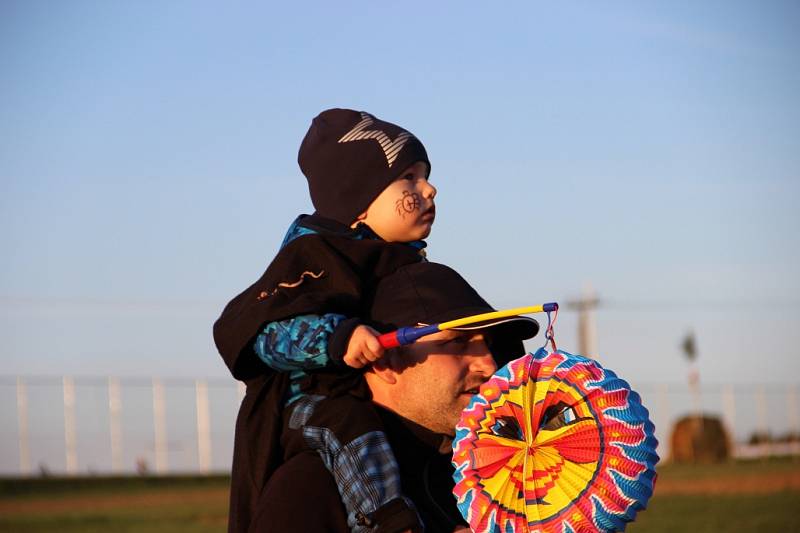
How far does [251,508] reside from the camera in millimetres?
3809

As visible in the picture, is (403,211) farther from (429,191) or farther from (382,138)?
(382,138)

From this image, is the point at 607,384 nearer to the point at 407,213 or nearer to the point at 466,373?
the point at 466,373

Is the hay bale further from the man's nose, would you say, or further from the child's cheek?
the man's nose

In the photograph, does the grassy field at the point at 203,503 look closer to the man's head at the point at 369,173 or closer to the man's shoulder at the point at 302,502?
the man's head at the point at 369,173

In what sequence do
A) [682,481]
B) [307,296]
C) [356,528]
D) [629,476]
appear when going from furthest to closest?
[682,481] → [307,296] → [356,528] → [629,476]

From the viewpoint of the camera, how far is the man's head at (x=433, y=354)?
12.3ft

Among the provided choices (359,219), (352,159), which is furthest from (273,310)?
(352,159)

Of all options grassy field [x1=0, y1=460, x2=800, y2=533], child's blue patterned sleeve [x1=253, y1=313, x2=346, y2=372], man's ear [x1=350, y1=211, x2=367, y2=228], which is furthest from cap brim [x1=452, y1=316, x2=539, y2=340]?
grassy field [x1=0, y1=460, x2=800, y2=533]

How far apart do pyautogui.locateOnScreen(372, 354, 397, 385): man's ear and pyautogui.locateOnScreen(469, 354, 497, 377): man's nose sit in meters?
0.22

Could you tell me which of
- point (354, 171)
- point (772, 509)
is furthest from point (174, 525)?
point (354, 171)

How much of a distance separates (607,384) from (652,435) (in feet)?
0.55

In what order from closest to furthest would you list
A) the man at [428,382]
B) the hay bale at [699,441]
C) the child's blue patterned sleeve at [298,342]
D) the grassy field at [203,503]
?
1. the child's blue patterned sleeve at [298,342]
2. the man at [428,382]
3. the grassy field at [203,503]
4. the hay bale at [699,441]

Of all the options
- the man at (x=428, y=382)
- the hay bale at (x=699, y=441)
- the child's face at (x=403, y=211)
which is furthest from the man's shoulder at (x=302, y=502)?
the hay bale at (x=699, y=441)

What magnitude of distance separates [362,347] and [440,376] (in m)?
0.30
